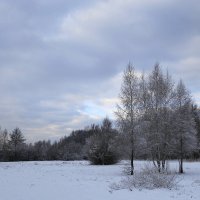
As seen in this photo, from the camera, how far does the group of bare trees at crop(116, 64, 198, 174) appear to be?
1443 inches

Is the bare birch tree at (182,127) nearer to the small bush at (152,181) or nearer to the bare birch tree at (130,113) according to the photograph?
the bare birch tree at (130,113)

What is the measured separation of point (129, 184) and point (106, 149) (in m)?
35.8

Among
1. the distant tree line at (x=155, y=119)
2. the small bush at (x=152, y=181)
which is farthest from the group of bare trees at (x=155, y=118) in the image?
the small bush at (x=152, y=181)

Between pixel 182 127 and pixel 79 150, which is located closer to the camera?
pixel 182 127

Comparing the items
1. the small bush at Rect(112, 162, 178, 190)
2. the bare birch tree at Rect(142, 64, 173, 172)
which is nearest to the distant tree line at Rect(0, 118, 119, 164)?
the bare birch tree at Rect(142, 64, 173, 172)

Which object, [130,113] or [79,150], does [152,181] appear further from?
[79,150]

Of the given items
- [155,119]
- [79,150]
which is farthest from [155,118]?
[79,150]

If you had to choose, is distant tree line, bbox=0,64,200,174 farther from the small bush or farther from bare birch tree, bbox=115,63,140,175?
the small bush

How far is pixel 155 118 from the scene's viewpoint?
3816 cm

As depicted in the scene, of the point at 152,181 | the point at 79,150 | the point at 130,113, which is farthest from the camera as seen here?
the point at 79,150

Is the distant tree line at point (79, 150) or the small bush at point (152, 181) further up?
the distant tree line at point (79, 150)

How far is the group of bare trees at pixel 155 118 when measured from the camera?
120 ft

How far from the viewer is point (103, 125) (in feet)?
220

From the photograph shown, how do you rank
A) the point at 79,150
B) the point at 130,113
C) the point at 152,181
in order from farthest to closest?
the point at 79,150 → the point at 130,113 → the point at 152,181
